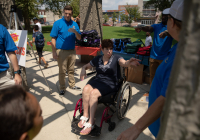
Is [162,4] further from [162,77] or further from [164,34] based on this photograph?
[162,77]

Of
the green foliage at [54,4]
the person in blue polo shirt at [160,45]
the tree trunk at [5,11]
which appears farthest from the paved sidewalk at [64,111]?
the green foliage at [54,4]

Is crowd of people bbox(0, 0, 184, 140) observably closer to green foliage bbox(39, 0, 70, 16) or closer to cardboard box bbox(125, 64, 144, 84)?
cardboard box bbox(125, 64, 144, 84)

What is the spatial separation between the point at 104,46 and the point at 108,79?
0.64m

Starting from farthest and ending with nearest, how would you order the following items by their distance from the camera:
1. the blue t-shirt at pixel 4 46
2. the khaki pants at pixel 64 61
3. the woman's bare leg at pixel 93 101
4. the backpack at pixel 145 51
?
1. the backpack at pixel 145 51
2. the khaki pants at pixel 64 61
3. the woman's bare leg at pixel 93 101
4. the blue t-shirt at pixel 4 46

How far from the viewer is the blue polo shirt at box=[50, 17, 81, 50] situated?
377cm

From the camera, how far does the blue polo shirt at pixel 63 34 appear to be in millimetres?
3770

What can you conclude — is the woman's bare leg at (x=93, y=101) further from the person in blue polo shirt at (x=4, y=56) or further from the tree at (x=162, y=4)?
the tree at (x=162, y=4)

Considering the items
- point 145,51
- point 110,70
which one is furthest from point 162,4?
point 110,70

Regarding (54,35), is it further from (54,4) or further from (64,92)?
(54,4)

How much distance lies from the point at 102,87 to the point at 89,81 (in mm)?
363

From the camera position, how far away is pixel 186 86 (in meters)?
0.35

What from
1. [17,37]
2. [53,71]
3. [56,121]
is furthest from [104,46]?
[53,71]

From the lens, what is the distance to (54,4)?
26844mm

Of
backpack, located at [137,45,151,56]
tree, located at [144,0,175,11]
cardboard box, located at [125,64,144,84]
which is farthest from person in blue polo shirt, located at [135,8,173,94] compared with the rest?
tree, located at [144,0,175,11]
